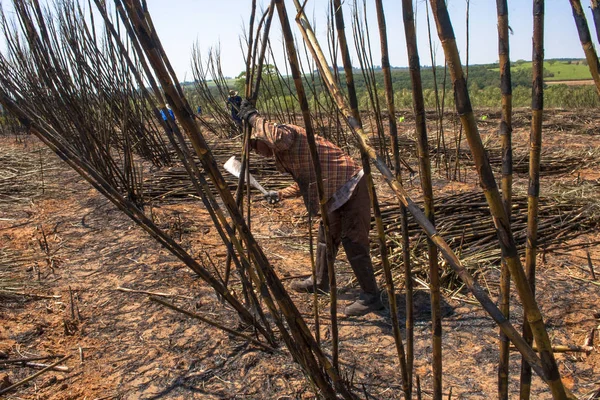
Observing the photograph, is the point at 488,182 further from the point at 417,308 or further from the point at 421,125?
the point at 417,308

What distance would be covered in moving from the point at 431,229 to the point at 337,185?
4.91ft

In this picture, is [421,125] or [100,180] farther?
[100,180]

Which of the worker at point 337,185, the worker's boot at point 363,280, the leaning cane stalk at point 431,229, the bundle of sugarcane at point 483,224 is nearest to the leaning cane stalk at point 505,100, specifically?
the leaning cane stalk at point 431,229

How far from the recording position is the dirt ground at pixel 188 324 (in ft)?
5.77

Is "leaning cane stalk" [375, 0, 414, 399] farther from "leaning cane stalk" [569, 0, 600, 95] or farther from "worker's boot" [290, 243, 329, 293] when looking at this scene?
"worker's boot" [290, 243, 329, 293]

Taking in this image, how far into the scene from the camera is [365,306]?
7.59 feet

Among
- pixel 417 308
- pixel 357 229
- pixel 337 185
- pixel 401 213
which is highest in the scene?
pixel 401 213

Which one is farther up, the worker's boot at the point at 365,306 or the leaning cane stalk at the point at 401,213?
the leaning cane stalk at the point at 401,213

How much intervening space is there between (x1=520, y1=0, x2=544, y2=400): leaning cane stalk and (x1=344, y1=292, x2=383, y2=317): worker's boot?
1432 mm

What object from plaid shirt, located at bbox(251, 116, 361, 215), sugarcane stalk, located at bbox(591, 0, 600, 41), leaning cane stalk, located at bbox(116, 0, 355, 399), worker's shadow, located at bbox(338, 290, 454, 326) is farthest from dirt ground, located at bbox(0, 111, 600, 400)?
sugarcane stalk, located at bbox(591, 0, 600, 41)

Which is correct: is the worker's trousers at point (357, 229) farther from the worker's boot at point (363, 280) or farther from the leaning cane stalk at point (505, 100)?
the leaning cane stalk at point (505, 100)

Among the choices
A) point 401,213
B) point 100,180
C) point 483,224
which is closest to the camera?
point 401,213

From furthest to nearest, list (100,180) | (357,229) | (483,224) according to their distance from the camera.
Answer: (483,224)
(357,229)
(100,180)

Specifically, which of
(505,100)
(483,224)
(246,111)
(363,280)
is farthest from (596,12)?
(483,224)
